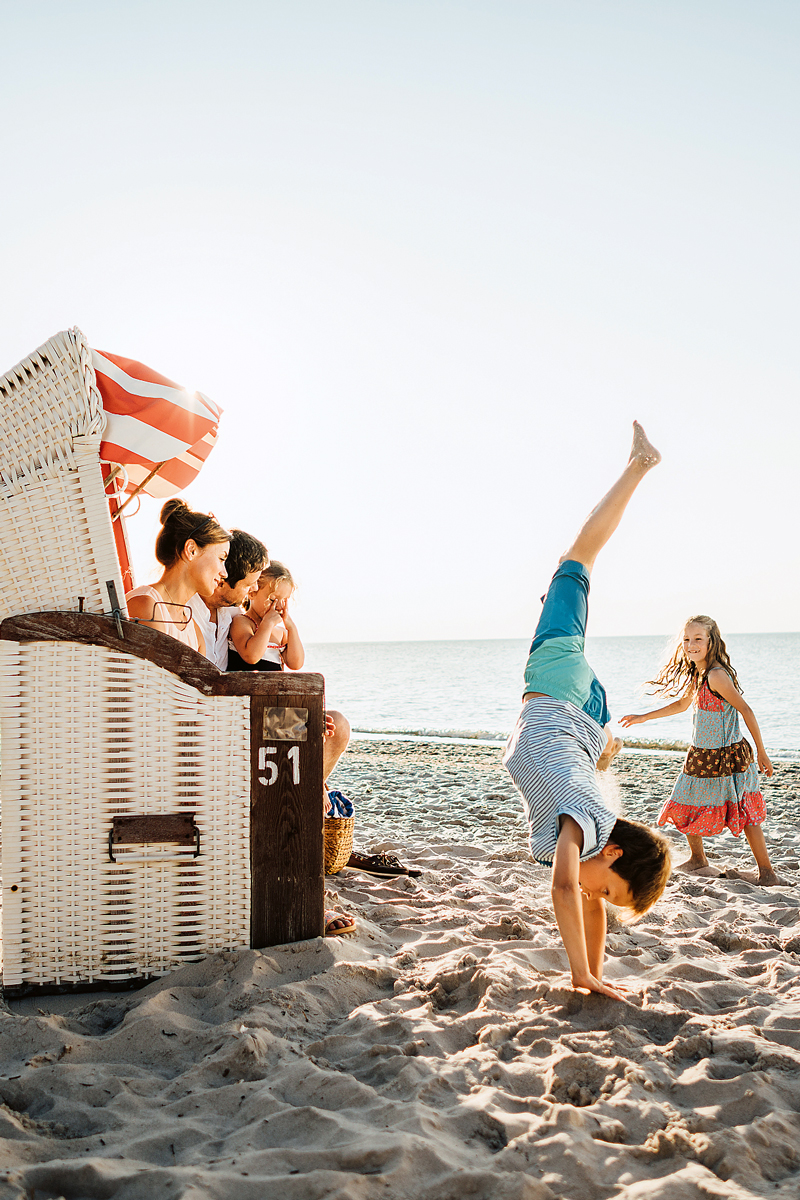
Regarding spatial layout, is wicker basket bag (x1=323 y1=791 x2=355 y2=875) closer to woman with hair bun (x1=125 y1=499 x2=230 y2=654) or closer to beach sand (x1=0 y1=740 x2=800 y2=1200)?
beach sand (x1=0 y1=740 x2=800 y2=1200)

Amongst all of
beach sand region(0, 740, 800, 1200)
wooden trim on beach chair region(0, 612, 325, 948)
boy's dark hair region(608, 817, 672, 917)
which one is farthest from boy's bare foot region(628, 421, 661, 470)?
beach sand region(0, 740, 800, 1200)

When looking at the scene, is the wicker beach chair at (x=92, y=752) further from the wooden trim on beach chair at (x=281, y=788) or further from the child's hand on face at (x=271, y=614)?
the child's hand on face at (x=271, y=614)

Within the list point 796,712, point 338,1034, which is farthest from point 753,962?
point 796,712

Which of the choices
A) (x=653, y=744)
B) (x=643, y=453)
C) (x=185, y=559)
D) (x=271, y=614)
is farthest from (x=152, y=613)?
(x=653, y=744)

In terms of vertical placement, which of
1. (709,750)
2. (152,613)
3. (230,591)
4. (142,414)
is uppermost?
(142,414)

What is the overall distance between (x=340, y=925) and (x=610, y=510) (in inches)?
80.4

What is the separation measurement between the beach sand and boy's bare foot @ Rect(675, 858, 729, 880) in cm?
95

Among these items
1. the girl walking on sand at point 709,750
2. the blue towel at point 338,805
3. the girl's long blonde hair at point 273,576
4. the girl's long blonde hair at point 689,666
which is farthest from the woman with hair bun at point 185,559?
the girl's long blonde hair at point 689,666

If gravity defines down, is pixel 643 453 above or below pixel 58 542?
above

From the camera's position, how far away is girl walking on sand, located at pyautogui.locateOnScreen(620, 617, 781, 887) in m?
4.95

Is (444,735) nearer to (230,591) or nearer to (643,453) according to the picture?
(230,591)

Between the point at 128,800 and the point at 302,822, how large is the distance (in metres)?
0.66

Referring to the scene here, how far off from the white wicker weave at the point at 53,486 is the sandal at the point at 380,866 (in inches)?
94.6

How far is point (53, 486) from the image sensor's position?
9.20ft
